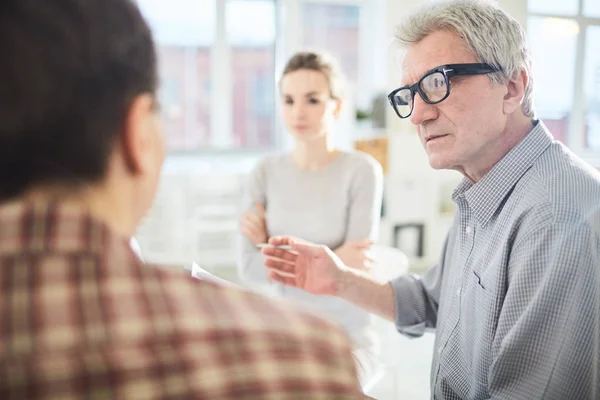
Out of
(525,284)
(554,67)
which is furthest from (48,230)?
(554,67)

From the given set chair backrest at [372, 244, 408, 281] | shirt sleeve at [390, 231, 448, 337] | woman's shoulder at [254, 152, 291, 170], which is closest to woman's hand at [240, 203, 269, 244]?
Answer: woman's shoulder at [254, 152, 291, 170]

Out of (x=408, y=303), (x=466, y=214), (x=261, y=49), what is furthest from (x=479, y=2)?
(x=261, y=49)

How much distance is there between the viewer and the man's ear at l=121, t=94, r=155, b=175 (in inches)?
19.7

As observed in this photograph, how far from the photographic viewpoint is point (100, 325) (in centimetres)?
44

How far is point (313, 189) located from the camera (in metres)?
2.06

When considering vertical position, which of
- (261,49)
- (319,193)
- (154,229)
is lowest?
(154,229)

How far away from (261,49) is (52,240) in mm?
4678

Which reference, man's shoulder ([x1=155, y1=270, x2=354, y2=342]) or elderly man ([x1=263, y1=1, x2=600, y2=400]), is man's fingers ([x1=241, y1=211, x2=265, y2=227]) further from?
man's shoulder ([x1=155, y1=270, x2=354, y2=342])

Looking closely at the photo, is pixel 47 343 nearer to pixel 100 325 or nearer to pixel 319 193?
pixel 100 325

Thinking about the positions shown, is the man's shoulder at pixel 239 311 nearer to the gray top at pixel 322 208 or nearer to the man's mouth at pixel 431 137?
the man's mouth at pixel 431 137

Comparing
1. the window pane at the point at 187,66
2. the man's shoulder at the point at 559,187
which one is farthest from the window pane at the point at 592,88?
the man's shoulder at the point at 559,187

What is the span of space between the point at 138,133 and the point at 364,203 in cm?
152

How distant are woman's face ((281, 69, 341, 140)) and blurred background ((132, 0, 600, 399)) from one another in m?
1.99

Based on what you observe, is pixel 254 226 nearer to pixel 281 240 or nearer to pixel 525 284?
pixel 281 240
